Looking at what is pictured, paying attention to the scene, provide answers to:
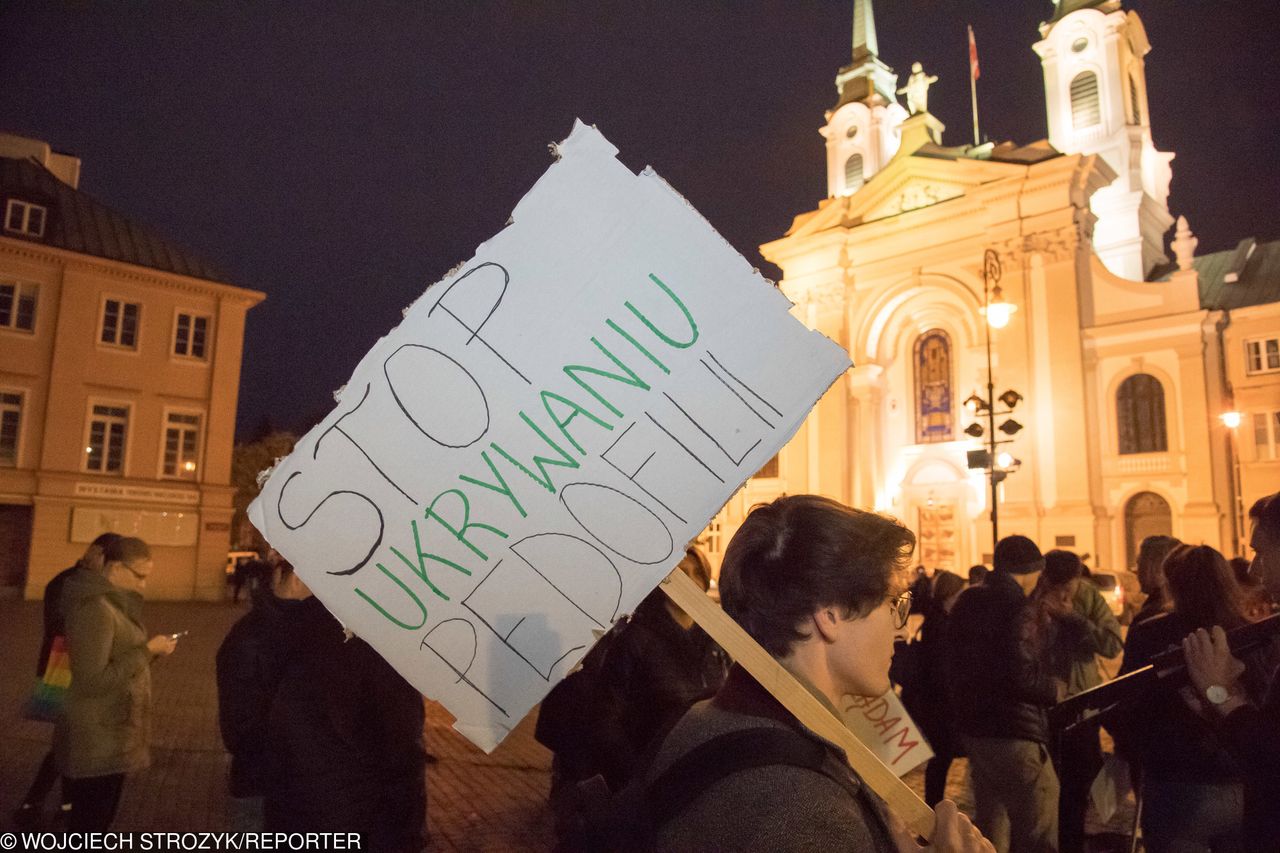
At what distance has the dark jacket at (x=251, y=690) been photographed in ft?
9.32

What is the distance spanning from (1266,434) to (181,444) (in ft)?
111

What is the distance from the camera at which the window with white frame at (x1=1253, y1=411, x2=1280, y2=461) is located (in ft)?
88.8

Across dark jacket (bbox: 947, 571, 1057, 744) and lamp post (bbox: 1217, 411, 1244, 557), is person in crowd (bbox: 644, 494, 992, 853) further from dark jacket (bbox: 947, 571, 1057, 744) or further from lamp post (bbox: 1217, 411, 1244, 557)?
lamp post (bbox: 1217, 411, 1244, 557)

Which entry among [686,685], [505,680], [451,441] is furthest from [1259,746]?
[451,441]

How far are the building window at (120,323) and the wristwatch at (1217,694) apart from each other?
27617 millimetres

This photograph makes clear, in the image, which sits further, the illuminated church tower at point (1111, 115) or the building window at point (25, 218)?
the illuminated church tower at point (1111, 115)

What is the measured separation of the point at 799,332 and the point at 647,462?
377 millimetres

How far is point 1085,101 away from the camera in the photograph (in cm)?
3831

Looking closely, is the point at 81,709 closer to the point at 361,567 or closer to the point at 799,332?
the point at 361,567

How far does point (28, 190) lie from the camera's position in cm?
2395

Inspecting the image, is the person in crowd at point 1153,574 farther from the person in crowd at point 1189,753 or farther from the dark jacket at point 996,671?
the person in crowd at point 1189,753

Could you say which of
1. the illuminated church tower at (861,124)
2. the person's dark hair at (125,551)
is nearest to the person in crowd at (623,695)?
the person's dark hair at (125,551)

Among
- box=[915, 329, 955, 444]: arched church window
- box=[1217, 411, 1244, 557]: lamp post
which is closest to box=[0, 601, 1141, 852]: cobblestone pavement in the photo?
box=[1217, 411, 1244, 557]: lamp post

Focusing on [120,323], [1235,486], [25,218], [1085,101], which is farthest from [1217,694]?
[1085,101]
